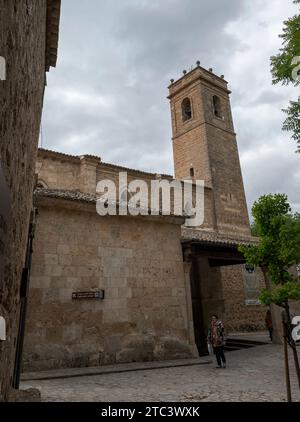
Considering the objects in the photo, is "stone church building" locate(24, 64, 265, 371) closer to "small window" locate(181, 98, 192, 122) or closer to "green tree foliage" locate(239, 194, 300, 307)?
"green tree foliage" locate(239, 194, 300, 307)

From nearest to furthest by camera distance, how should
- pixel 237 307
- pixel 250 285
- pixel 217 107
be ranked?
pixel 237 307, pixel 250 285, pixel 217 107

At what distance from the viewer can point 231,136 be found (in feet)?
91.8

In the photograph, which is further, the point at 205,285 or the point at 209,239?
the point at 205,285

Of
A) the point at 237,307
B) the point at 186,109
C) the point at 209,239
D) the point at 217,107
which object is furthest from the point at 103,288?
the point at 217,107

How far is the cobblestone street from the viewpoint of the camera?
5.36 metres

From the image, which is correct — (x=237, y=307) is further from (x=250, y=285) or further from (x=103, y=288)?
(x=103, y=288)

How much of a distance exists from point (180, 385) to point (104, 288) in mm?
3446

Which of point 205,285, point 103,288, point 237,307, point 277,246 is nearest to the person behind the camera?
point 277,246

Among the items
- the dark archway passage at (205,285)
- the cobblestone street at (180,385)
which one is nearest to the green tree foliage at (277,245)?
the cobblestone street at (180,385)

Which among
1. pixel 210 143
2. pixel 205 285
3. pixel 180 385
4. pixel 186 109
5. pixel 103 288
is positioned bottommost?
pixel 180 385

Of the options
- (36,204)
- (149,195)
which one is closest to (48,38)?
(36,204)

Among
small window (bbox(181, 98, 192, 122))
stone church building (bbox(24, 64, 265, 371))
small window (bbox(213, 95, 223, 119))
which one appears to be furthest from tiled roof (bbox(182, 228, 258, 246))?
small window (bbox(213, 95, 223, 119))

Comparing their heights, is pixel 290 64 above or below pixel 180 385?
above

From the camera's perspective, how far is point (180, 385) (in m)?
6.38
